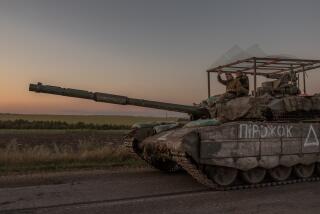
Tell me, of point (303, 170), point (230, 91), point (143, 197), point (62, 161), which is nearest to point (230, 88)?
point (230, 91)

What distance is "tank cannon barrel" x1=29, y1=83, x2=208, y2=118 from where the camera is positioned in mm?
10969

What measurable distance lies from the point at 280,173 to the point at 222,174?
1688mm

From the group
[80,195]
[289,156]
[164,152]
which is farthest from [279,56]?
[80,195]

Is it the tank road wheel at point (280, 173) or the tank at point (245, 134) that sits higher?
the tank at point (245, 134)

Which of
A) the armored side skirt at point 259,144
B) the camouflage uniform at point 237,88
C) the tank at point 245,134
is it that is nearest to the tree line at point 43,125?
the tank at point 245,134

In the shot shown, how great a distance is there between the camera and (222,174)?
10.0 metres

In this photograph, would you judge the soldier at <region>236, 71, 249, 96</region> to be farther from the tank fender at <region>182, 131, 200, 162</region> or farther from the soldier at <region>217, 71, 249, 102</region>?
the tank fender at <region>182, 131, 200, 162</region>

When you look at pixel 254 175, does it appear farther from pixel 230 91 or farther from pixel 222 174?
pixel 230 91

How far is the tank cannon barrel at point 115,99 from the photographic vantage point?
11.0 meters

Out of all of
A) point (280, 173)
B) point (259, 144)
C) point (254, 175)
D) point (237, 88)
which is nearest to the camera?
point (259, 144)

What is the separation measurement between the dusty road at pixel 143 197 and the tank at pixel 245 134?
575 millimetres

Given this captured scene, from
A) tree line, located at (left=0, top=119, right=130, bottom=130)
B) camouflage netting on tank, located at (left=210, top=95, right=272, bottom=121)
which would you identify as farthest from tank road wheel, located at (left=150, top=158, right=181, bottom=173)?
tree line, located at (left=0, top=119, right=130, bottom=130)

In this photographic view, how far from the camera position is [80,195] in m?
9.02

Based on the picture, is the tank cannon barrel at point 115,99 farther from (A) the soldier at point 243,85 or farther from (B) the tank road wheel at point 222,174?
(B) the tank road wheel at point 222,174
